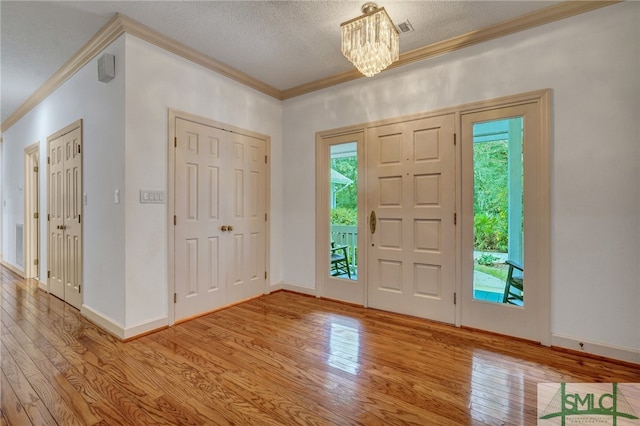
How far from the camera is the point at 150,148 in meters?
2.66

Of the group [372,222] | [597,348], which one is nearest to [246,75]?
[372,222]

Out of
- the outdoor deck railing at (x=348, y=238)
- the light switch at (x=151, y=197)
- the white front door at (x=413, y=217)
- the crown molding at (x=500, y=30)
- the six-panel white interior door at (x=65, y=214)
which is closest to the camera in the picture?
the crown molding at (x=500, y=30)

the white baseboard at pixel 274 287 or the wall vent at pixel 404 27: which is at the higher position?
the wall vent at pixel 404 27

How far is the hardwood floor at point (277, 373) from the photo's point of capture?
1.60 metres

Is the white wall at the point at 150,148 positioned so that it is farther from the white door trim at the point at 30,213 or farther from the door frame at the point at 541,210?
the white door trim at the point at 30,213

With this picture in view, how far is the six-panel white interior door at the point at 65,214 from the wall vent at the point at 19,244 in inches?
62.3

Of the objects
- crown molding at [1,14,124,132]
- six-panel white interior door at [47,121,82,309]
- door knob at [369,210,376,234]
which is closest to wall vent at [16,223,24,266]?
six-panel white interior door at [47,121,82,309]

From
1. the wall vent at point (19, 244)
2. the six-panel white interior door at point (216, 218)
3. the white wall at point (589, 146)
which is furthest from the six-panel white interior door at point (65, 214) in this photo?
the white wall at point (589, 146)

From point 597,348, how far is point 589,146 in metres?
Answer: 1.55

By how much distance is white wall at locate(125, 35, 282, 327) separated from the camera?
253 cm

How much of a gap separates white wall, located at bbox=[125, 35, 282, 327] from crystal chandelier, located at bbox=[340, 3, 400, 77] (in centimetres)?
172

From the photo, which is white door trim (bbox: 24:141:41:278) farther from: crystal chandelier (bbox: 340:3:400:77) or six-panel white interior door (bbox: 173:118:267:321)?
crystal chandelier (bbox: 340:3:400:77)

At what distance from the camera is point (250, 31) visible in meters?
2.67

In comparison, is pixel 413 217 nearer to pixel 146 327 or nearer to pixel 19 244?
pixel 146 327
